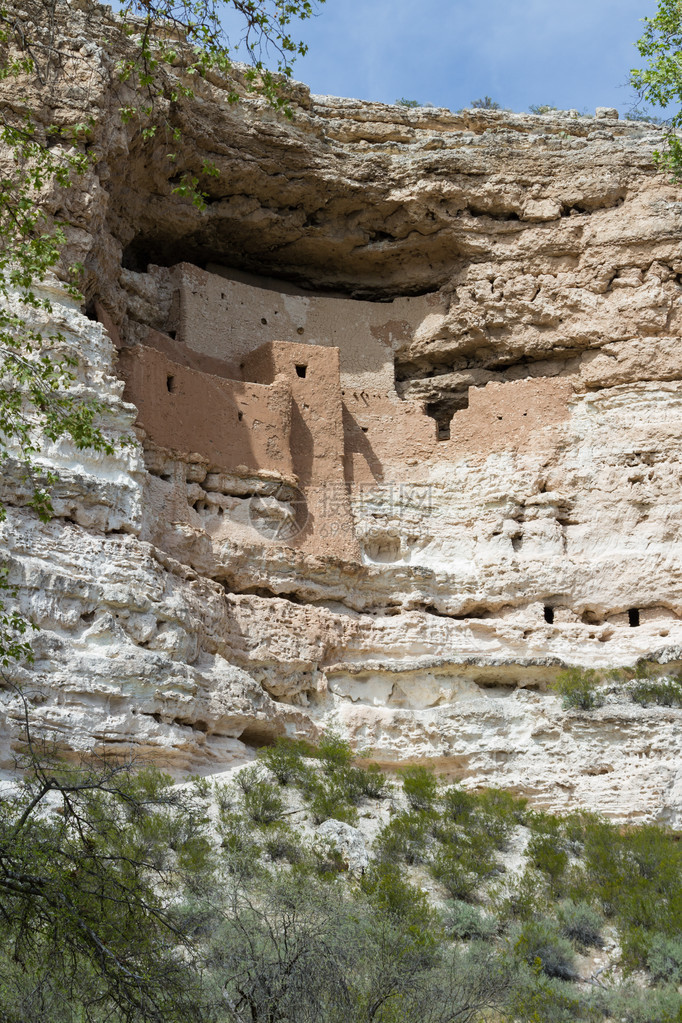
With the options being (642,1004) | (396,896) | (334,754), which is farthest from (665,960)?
(334,754)

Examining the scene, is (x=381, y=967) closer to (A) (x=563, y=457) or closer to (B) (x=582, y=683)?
(B) (x=582, y=683)

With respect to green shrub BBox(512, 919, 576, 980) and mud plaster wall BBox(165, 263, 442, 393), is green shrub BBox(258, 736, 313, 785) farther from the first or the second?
mud plaster wall BBox(165, 263, 442, 393)

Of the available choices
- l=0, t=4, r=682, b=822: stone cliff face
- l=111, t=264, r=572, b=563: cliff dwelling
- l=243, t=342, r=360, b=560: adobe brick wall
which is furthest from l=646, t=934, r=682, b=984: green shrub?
l=243, t=342, r=360, b=560: adobe brick wall

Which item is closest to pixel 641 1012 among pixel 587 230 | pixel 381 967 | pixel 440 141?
pixel 381 967

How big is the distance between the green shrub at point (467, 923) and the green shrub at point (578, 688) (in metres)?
3.53

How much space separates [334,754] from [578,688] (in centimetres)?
278

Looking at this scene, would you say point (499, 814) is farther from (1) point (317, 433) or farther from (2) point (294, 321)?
(2) point (294, 321)

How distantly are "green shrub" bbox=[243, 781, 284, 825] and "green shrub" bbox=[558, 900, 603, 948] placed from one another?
2.64 metres

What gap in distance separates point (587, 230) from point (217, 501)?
6.64 meters

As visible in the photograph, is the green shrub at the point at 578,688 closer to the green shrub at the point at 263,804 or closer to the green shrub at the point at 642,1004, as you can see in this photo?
the green shrub at the point at 263,804

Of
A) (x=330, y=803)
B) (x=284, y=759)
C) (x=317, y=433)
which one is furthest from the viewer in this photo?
(x=317, y=433)

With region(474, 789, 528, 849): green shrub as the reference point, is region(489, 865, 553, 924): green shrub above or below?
below

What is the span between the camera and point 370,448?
53.7ft

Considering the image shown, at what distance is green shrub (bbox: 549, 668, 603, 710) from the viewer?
1306 cm
